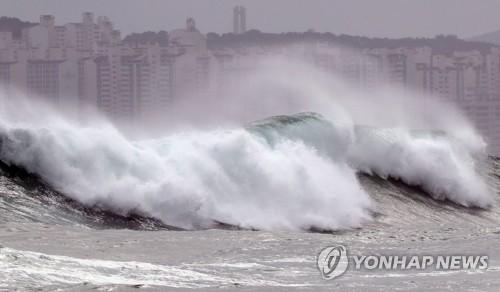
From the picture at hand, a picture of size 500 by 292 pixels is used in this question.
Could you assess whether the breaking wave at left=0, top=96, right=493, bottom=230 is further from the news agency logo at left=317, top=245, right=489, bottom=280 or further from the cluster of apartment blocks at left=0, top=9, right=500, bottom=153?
the cluster of apartment blocks at left=0, top=9, right=500, bottom=153

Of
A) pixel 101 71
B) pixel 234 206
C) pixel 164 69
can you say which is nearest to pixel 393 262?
pixel 234 206

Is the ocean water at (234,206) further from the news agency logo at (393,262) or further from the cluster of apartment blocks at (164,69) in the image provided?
the cluster of apartment blocks at (164,69)

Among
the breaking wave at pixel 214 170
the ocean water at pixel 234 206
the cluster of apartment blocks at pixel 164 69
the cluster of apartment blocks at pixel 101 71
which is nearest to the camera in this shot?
the ocean water at pixel 234 206

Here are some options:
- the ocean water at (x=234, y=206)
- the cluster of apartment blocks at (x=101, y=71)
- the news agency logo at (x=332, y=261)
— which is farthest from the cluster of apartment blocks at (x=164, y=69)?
the news agency logo at (x=332, y=261)

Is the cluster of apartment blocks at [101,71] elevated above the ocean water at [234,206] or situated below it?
below

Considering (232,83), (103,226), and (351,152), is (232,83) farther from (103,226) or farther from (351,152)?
(103,226)

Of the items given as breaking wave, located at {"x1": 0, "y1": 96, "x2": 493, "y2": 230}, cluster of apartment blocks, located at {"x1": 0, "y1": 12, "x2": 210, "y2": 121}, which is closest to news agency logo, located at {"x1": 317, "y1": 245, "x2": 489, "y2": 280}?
breaking wave, located at {"x1": 0, "y1": 96, "x2": 493, "y2": 230}

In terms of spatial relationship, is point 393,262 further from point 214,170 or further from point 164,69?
point 164,69

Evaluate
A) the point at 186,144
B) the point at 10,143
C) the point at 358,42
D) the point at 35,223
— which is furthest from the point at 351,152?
the point at 358,42
